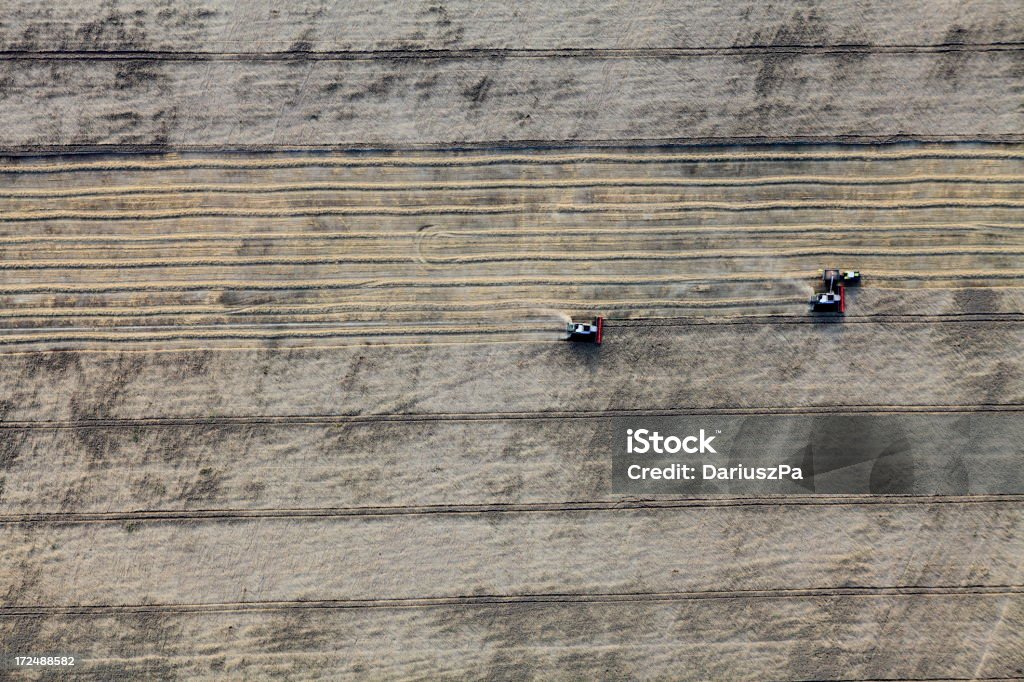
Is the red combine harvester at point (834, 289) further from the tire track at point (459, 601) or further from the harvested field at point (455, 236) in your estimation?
the tire track at point (459, 601)

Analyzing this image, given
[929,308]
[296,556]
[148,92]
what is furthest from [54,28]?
[929,308]

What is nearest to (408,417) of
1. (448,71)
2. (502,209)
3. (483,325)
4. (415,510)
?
(415,510)

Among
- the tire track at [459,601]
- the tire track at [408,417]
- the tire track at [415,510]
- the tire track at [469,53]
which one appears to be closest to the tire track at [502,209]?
the tire track at [469,53]

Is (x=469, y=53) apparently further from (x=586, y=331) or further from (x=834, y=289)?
(x=834, y=289)

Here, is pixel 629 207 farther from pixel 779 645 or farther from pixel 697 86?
pixel 779 645

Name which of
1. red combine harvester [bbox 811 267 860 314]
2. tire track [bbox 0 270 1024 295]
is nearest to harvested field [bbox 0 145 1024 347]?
tire track [bbox 0 270 1024 295]

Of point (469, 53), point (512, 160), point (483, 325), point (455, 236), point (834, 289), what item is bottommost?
point (483, 325)

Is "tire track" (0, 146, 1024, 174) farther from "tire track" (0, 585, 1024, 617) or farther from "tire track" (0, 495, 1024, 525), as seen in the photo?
"tire track" (0, 585, 1024, 617)
